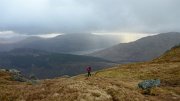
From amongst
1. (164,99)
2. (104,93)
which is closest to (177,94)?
(164,99)

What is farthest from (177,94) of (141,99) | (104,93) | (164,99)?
(104,93)

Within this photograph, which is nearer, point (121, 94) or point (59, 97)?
point (59, 97)

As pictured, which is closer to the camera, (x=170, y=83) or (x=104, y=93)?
(x=104, y=93)

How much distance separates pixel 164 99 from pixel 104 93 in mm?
12096

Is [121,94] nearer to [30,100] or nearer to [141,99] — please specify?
[141,99]

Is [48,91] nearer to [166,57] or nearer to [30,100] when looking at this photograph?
[30,100]

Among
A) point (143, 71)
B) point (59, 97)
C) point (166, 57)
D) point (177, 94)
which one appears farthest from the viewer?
point (166, 57)

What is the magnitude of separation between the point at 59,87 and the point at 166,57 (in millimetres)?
116023

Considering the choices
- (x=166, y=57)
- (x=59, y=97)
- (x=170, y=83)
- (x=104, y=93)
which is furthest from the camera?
(x=166, y=57)

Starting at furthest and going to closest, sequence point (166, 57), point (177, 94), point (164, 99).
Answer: point (166, 57), point (177, 94), point (164, 99)

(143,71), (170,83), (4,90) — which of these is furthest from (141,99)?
(143,71)

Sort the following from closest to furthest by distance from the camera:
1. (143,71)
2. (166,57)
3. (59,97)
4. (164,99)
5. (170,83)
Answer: (59,97), (164,99), (170,83), (143,71), (166,57)

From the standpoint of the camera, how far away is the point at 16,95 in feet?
126

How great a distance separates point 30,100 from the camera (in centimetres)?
3647
